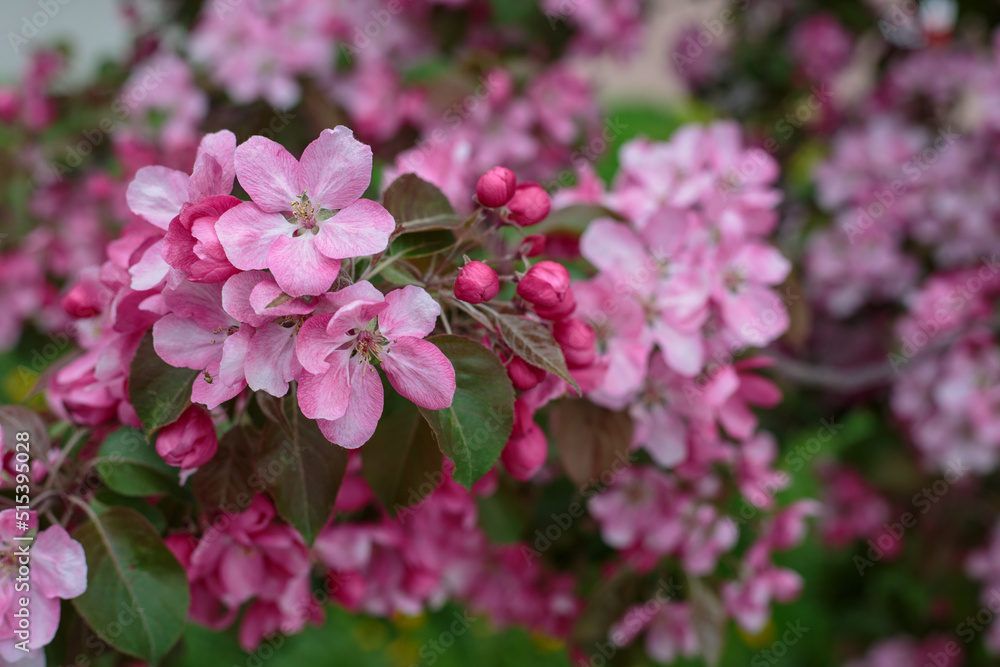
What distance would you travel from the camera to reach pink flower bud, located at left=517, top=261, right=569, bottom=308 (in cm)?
74

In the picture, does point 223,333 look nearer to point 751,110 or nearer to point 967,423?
point 967,423

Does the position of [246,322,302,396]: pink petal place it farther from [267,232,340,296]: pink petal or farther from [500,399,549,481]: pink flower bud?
[500,399,549,481]: pink flower bud

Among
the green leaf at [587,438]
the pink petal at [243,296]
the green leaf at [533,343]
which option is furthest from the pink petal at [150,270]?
the green leaf at [587,438]

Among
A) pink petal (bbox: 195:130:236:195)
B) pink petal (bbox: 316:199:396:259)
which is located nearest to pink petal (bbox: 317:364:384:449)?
pink petal (bbox: 316:199:396:259)

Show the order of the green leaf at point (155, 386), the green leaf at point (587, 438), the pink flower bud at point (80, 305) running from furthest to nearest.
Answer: the green leaf at point (587, 438) < the pink flower bud at point (80, 305) < the green leaf at point (155, 386)

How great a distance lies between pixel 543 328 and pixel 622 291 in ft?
0.84

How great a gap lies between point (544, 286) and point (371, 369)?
0.60 feet

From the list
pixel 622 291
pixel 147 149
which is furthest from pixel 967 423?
pixel 147 149

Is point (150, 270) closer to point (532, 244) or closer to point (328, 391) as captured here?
point (328, 391)

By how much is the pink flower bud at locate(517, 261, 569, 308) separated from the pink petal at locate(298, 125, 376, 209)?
0.18 m

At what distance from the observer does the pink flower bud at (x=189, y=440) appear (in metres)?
0.75

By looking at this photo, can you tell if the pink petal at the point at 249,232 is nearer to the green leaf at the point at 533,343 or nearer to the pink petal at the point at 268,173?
the pink petal at the point at 268,173

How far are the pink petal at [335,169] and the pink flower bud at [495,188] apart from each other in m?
0.13

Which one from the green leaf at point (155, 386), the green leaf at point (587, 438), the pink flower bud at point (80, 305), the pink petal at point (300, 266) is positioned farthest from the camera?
the green leaf at point (587, 438)
